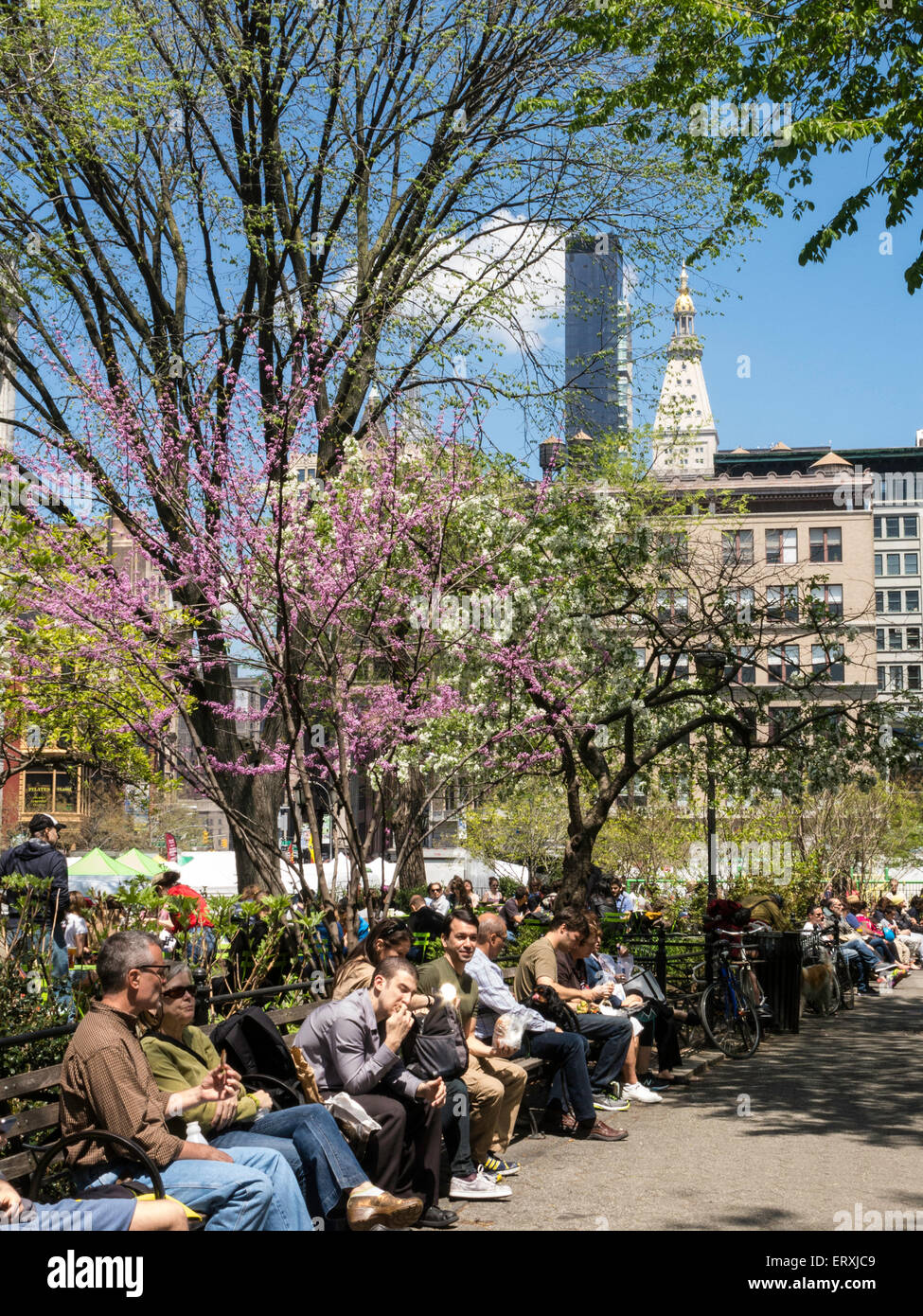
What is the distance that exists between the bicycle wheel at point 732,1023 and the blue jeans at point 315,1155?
7.40 metres

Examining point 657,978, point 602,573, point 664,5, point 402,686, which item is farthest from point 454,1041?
point 602,573

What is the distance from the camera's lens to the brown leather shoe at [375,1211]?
552 cm

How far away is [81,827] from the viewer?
76188 mm

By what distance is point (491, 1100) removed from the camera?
7504 mm

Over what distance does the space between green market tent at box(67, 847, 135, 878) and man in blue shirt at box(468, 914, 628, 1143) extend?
15574 mm

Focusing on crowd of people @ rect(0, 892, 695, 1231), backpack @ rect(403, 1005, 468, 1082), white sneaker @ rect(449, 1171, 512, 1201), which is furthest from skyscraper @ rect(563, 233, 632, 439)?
white sneaker @ rect(449, 1171, 512, 1201)

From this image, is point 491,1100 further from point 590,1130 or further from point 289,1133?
point 289,1133

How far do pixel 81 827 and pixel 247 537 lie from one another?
230 ft

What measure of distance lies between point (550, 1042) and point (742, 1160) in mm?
1587

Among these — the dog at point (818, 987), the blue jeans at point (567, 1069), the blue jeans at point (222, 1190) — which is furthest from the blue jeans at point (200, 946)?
the dog at point (818, 987)

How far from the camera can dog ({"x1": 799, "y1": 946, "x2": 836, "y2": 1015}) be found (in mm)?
17531

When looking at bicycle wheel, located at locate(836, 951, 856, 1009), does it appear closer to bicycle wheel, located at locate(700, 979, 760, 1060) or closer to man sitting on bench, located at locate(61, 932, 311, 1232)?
bicycle wheel, located at locate(700, 979, 760, 1060)

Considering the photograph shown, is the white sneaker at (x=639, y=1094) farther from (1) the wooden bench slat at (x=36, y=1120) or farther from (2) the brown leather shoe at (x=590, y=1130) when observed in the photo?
(1) the wooden bench slat at (x=36, y=1120)

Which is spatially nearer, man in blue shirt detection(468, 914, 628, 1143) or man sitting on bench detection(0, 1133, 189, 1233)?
man sitting on bench detection(0, 1133, 189, 1233)
